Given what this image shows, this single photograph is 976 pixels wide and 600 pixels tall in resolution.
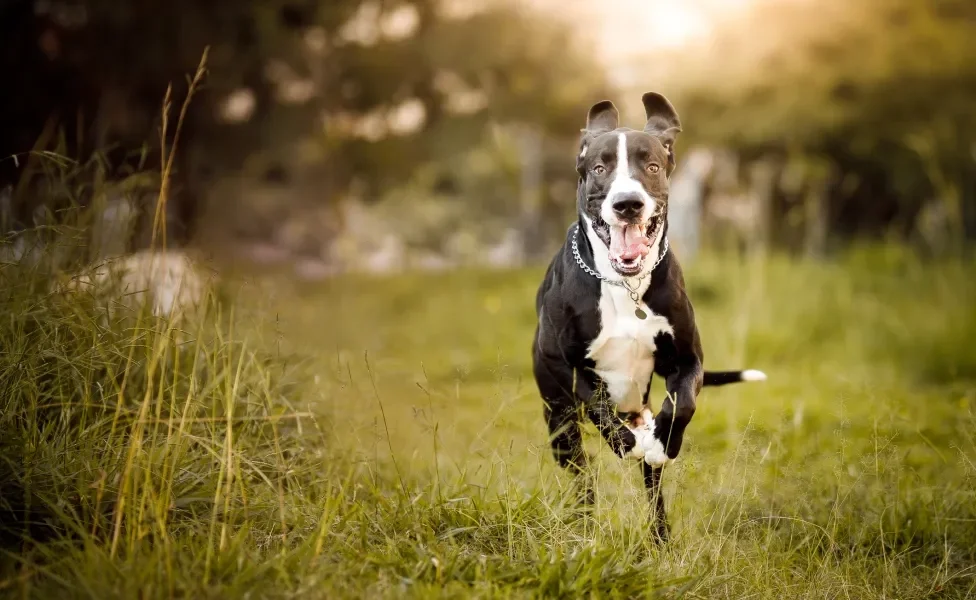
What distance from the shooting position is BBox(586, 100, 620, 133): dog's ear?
12.4 ft

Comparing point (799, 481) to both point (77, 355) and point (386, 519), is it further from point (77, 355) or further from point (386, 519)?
point (77, 355)

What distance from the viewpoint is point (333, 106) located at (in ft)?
46.3

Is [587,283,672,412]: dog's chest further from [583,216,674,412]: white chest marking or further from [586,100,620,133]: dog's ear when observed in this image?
[586,100,620,133]: dog's ear

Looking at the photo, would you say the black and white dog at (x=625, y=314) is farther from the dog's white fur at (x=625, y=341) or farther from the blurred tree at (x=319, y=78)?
the blurred tree at (x=319, y=78)

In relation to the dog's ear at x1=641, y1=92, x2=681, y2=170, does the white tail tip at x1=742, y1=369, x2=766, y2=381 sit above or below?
below

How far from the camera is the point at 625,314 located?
11.0ft

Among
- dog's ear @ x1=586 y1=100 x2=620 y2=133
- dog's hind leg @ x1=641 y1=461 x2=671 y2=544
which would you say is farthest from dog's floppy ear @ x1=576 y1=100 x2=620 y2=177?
dog's hind leg @ x1=641 y1=461 x2=671 y2=544

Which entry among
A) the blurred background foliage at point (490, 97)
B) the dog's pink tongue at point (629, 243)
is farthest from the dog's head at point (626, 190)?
the blurred background foliage at point (490, 97)

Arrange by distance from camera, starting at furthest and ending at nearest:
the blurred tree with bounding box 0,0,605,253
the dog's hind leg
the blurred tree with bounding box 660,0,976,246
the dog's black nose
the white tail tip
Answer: the blurred tree with bounding box 660,0,976,246
the blurred tree with bounding box 0,0,605,253
the white tail tip
the dog's hind leg
the dog's black nose

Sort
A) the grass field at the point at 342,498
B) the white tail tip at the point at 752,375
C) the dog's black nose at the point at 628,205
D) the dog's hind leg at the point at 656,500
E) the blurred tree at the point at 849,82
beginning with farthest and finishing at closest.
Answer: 1. the blurred tree at the point at 849,82
2. the white tail tip at the point at 752,375
3. the dog's hind leg at the point at 656,500
4. the dog's black nose at the point at 628,205
5. the grass field at the point at 342,498

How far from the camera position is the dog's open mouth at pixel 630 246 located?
3209mm

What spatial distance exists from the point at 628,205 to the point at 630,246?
153 mm

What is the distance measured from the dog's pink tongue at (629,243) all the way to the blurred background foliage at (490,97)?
25.8 feet

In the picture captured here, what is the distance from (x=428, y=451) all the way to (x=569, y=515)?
1.83 m
